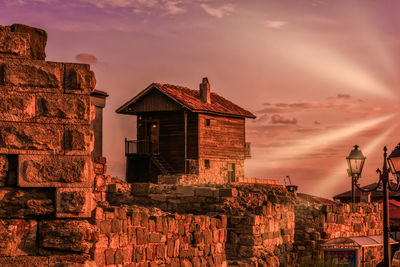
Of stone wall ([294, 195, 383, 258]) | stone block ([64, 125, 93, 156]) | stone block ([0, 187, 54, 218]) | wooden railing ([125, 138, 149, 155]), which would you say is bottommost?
stone wall ([294, 195, 383, 258])

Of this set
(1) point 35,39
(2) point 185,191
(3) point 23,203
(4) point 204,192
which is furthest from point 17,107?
(4) point 204,192

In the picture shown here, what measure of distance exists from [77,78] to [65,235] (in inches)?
65.3

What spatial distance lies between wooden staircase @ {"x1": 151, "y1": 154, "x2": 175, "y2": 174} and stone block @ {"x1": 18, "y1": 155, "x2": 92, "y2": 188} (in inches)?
1270

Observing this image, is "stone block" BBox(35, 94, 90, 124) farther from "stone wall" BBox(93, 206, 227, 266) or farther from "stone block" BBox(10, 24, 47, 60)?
"stone wall" BBox(93, 206, 227, 266)

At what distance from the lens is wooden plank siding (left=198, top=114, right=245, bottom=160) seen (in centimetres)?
4003

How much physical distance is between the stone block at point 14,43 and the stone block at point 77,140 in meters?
0.94

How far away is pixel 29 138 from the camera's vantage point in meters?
6.42

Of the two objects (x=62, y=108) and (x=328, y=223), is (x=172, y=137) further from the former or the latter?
(x=62, y=108)

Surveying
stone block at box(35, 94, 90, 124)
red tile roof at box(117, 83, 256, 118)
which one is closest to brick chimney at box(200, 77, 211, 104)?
red tile roof at box(117, 83, 256, 118)

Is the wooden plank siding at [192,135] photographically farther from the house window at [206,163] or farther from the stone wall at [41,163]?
the stone wall at [41,163]

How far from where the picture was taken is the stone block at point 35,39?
6.75 m

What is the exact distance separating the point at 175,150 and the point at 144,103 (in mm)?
3768

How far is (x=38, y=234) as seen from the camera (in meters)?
6.46

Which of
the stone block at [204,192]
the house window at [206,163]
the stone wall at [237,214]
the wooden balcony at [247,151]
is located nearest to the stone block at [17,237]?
the stone wall at [237,214]
